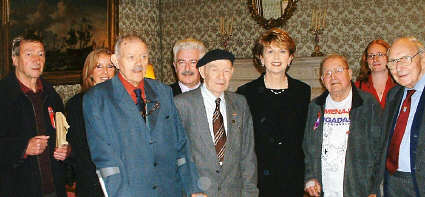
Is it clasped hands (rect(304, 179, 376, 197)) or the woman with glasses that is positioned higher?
the woman with glasses

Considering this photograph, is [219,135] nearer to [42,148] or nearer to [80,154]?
[80,154]

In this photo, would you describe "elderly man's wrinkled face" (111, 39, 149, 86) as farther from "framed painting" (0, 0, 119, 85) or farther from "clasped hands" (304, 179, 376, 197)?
"framed painting" (0, 0, 119, 85)

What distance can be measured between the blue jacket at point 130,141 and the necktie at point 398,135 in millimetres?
1408

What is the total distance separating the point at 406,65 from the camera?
253 centimetres

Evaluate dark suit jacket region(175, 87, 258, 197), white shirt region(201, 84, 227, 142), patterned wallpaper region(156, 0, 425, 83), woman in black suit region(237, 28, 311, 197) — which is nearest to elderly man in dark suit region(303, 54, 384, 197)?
woman in black suit region(237, 28, 311, 197)

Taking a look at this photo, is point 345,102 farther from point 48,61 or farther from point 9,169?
point 48,61

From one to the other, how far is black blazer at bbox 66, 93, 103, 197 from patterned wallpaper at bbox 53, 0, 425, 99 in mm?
4498

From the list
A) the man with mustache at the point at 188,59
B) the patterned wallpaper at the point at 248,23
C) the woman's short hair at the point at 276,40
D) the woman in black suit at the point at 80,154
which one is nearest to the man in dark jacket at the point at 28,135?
the woman in black suit at the point at 80,154

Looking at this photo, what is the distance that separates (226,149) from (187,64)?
959 mm

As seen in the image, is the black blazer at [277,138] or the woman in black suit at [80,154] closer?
the woman in black suit at [80,154]

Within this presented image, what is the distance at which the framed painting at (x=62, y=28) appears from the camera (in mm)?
5086

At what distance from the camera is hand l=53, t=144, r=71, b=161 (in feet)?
9.30

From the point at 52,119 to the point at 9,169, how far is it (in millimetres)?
441

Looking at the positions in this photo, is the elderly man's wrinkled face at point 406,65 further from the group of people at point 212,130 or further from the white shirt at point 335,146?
the white shirt at point 335,146
